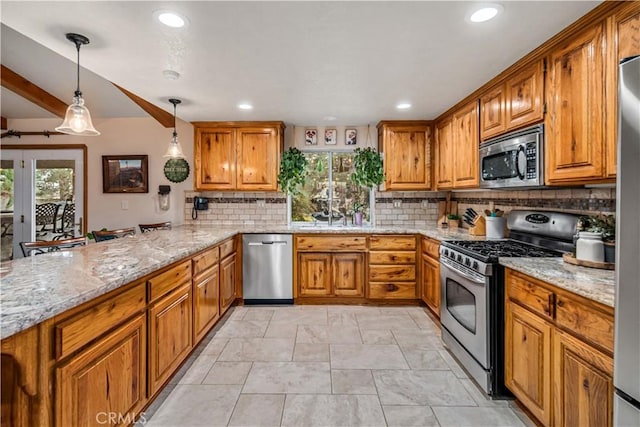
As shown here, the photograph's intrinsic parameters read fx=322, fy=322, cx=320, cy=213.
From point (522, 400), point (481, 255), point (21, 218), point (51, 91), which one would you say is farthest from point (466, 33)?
point (21, 218)

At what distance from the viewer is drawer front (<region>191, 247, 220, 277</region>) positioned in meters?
2.50

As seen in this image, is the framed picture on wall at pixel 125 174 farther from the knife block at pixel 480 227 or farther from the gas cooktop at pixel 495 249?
the knife block at pixel 480 227

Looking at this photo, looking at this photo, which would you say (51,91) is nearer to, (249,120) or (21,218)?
(21,218)

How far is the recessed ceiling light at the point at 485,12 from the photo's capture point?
166 centimetres

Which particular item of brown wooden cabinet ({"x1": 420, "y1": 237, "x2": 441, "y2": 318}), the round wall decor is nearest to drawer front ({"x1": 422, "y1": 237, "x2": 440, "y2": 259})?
brown wooden cabinet ({"x1": 420, "y1": 237, "x2": 441, "y2": 318})

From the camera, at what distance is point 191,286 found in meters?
2.44

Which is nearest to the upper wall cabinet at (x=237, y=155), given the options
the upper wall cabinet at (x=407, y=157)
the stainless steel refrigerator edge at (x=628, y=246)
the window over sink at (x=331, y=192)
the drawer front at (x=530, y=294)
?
the window over sink at (x=331, y=192)

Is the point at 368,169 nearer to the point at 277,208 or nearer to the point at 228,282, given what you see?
the point at 277,208

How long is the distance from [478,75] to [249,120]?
256cm

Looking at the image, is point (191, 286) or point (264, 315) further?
point (264, 315)

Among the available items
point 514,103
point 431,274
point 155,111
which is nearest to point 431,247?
point 431,274

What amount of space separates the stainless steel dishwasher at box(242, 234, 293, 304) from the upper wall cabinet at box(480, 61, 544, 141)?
234 centimetres

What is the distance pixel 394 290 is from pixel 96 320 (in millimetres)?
3026

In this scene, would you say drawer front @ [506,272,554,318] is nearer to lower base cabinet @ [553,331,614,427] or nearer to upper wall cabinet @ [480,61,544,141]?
lower base cabinet @ [553,331,614,427]
